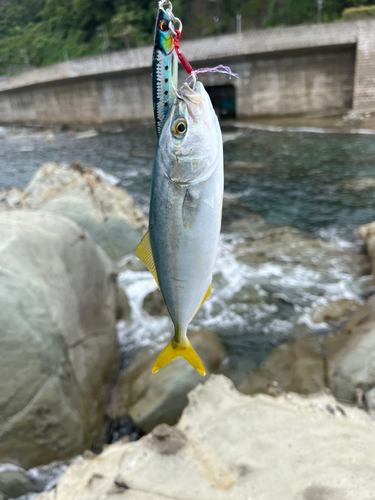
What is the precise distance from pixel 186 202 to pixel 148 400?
3077mm

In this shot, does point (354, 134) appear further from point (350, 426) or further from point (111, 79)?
point (111, 79)

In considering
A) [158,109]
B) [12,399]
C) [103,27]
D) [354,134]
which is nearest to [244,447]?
[12,399]

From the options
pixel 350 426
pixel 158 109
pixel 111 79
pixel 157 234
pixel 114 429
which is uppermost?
pixel 111 79

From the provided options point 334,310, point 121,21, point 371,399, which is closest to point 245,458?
point 371,399

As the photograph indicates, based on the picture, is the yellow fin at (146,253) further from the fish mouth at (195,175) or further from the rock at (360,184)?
the rock at (360,184)

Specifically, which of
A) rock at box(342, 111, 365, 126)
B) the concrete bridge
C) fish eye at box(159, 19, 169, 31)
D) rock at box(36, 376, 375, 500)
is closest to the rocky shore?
rock at box(36, 376, 375, 500)

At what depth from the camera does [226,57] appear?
23.2 metres

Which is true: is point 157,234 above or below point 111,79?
below

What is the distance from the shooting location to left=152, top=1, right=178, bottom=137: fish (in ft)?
4.08

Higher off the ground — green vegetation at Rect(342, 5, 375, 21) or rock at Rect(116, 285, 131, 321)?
green vegetation at Rect(342, 5, 375, 21)

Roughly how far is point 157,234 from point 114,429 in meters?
3.15

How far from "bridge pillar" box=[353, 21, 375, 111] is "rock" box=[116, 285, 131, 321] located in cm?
2183

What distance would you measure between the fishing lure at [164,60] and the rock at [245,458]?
2207 mm

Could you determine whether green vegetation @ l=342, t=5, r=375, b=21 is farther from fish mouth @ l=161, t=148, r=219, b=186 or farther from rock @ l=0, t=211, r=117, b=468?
fish mouth @ l=161, t=148, r=219, b=186
